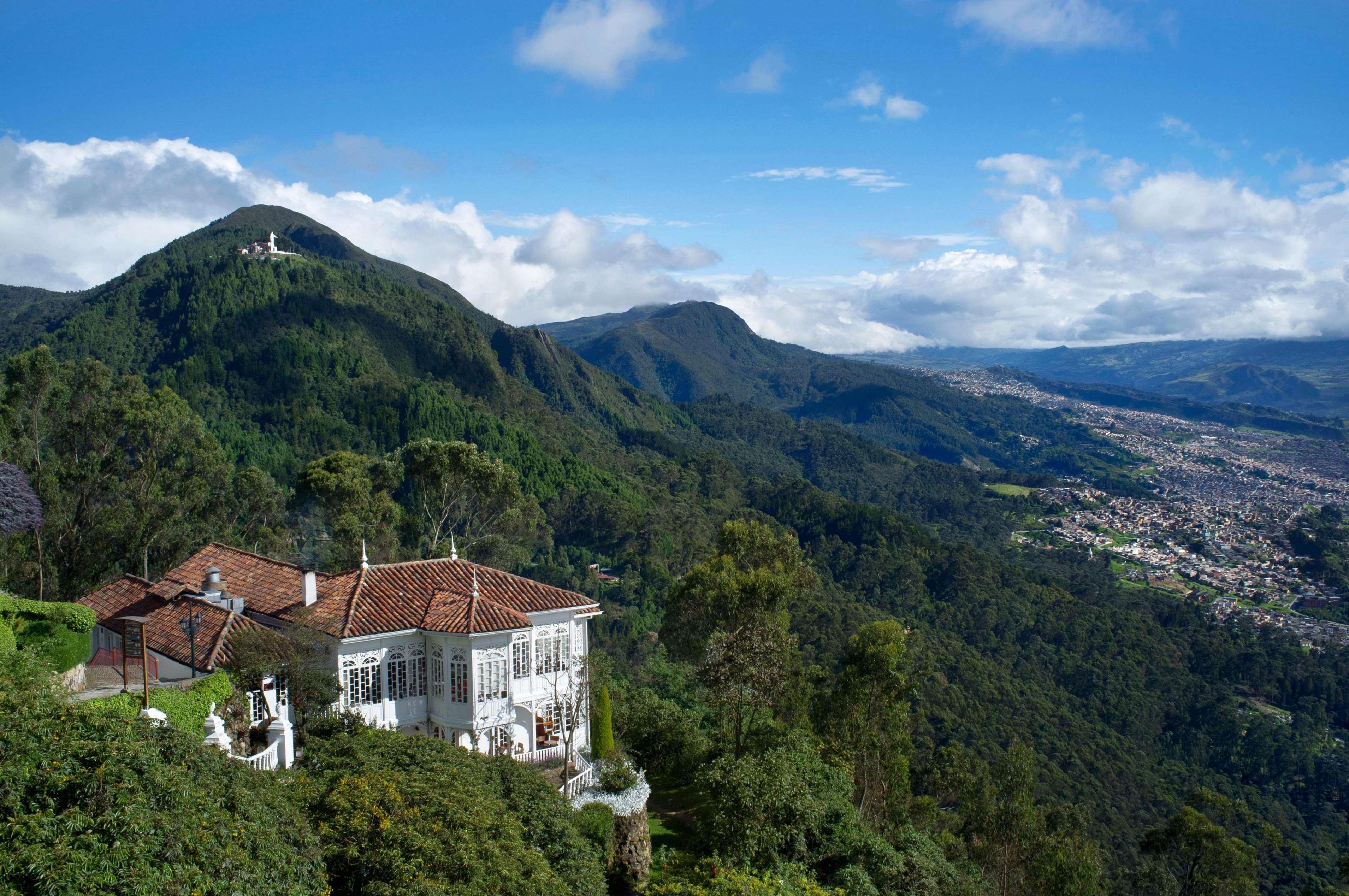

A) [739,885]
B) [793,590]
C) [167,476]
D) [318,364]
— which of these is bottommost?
[739,885]

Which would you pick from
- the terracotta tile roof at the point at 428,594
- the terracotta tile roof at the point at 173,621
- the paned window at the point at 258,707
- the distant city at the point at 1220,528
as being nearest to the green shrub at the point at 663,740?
the terracotta tile roof at the point at 428,594

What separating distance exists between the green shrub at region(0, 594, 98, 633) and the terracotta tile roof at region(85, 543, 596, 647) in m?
3.42

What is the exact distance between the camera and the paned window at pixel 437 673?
17625 millimetres

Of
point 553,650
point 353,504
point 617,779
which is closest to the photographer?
point 617,779

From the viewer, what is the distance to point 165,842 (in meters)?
7.93

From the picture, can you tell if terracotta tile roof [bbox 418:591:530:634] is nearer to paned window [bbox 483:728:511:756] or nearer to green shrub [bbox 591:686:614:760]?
paned window [bbox 483:728:511:756]

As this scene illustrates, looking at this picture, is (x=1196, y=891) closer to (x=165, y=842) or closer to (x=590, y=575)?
(x=165, y=842)

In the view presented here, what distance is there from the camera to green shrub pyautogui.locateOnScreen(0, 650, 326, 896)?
7.31 meters

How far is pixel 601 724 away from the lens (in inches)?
751

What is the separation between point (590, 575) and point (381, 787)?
6076 cm

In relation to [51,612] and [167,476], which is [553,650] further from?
[167,476]

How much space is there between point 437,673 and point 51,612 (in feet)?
21.9

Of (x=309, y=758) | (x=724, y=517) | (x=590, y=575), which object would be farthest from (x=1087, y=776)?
(x=309, y=758)

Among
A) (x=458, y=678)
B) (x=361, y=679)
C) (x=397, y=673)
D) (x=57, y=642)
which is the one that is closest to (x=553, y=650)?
(x=458, y=678)
